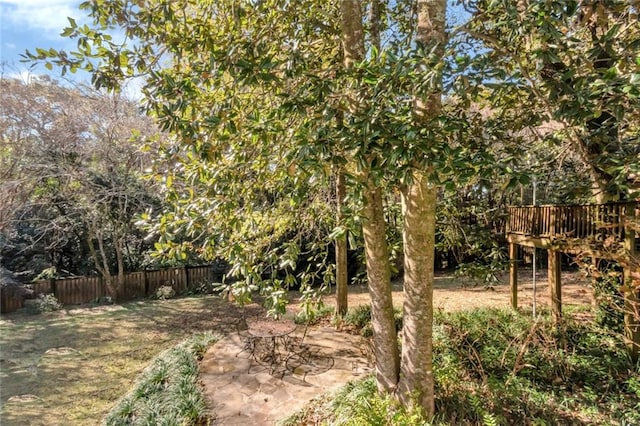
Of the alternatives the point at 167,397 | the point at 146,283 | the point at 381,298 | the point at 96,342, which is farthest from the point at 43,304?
the point at 381,298

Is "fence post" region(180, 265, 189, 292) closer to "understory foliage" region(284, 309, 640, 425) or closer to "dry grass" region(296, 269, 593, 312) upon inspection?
"dry grass" region(296, 269, 593, 312)

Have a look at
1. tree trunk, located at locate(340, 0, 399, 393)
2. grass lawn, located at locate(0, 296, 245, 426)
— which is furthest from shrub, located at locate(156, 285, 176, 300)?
tree trunk, located at locate(340, 0, 399, 393)

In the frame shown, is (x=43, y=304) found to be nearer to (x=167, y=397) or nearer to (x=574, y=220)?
(x=167, y=397)

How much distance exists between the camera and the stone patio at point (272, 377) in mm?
4043

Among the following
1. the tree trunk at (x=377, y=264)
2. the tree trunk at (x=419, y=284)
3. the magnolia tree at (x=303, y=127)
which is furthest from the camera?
the tree trunk at (x=377, y=264)

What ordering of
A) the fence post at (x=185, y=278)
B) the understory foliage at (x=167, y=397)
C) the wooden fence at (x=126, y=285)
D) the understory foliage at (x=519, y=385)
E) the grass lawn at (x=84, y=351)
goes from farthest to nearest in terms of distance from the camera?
the fence post at (x=185, y=278)
the wooden fence at (x=126, y=285)
the grass lawn at (x=84, y=351)
the understory foliage at (x=167, y=397)
the understory foliage at (x=519, y=385)

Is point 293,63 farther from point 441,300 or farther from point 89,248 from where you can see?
point 89,248

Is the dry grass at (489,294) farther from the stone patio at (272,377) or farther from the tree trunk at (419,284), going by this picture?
the tree trunk at (419,284)

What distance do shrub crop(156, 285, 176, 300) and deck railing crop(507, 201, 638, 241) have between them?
907 cm

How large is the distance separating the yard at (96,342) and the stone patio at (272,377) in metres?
1.55

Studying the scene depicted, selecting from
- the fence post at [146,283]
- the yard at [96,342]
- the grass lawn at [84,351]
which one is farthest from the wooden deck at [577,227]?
the fence post at [146,283]

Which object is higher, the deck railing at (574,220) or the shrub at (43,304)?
the deck railing at (574,220)

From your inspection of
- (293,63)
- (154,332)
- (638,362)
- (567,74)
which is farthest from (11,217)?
(638,362)

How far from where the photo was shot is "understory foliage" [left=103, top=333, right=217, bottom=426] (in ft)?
13.0
